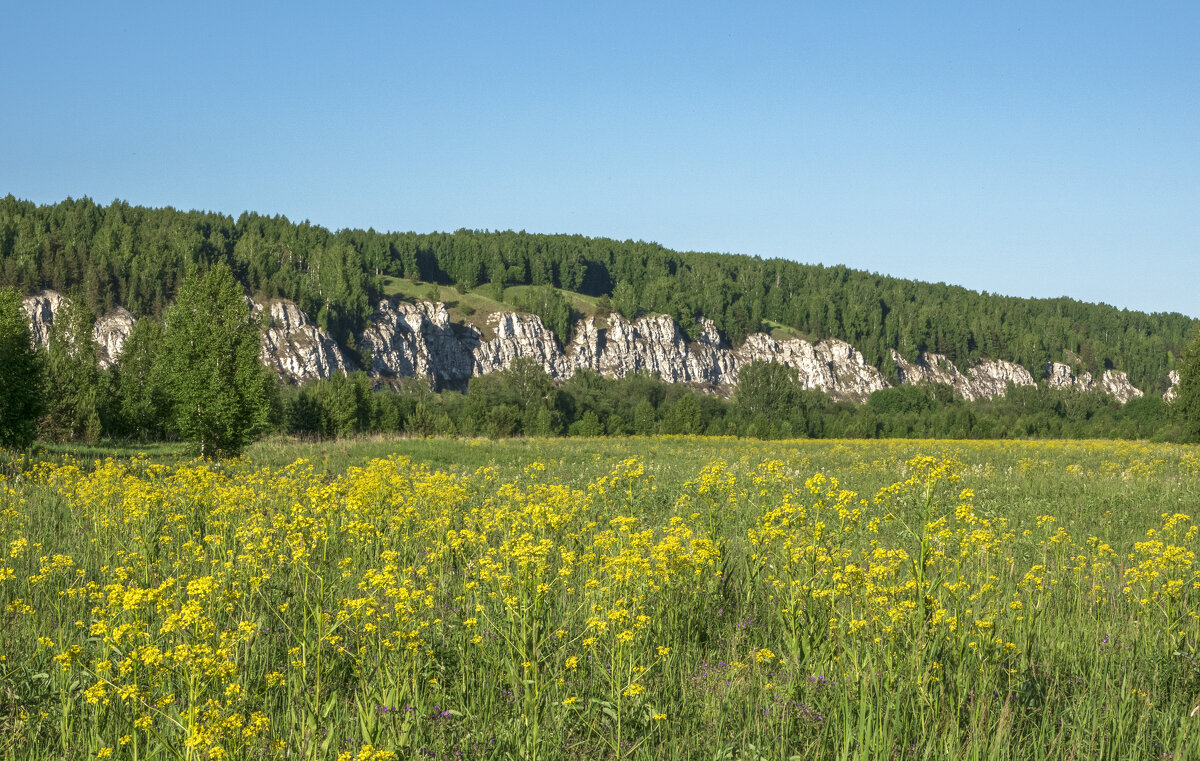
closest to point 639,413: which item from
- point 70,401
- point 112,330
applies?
point 70,401

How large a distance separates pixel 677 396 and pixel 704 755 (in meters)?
116

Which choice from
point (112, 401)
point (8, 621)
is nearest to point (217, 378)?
point (112, 401)

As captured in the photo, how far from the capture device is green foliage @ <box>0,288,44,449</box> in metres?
24.6

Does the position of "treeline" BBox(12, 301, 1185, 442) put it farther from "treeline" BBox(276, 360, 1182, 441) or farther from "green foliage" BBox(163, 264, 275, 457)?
"green foliage" BBox(163, 264, 275, 457)

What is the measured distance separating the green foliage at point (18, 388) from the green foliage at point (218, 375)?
269 inches

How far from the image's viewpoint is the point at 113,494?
378 inches

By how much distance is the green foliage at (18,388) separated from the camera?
2461cm

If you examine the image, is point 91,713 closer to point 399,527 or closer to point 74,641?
point 74,641

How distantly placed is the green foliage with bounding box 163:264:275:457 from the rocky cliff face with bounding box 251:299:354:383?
9695cm

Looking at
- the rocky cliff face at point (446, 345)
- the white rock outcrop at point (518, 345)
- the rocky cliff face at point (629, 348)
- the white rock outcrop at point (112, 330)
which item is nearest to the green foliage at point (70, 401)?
the white rock outcrop at point (112, 330)

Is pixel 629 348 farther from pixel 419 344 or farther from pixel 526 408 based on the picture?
pixel 526 408

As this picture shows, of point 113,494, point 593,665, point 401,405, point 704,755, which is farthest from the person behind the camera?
point 401,405

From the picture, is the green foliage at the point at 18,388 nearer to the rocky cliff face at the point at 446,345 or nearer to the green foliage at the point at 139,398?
the green foliage at the point at 139,398

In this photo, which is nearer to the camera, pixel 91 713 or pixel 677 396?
pixel 91 713
